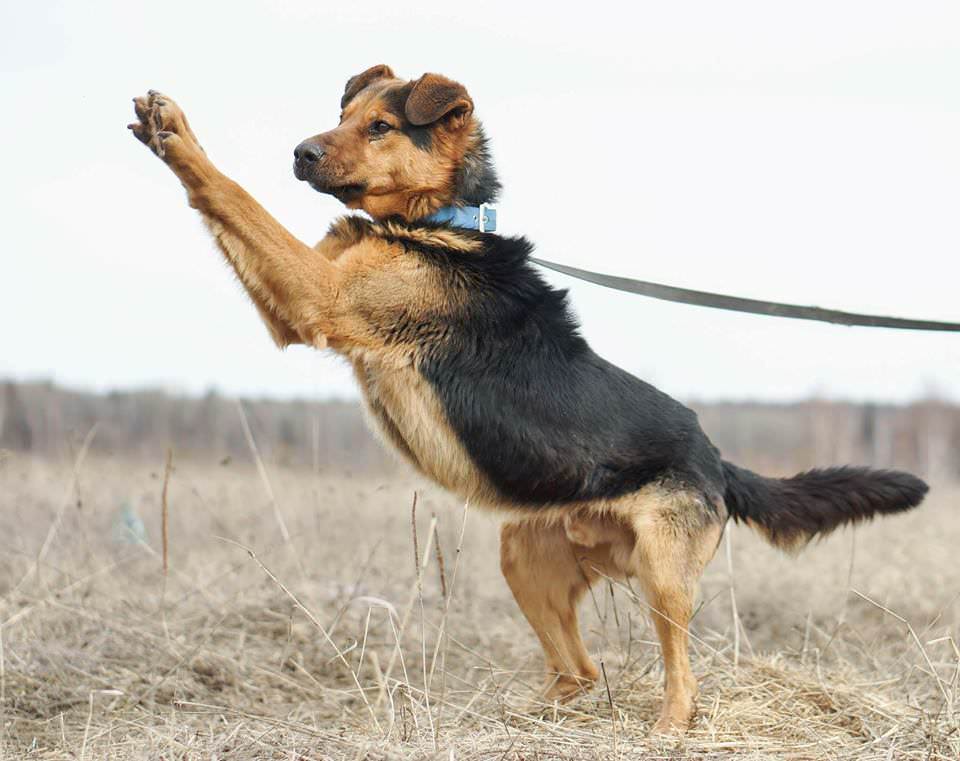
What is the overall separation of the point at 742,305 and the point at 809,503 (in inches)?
42.5

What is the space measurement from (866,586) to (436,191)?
18.6 feet

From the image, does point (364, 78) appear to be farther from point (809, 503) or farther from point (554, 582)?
point (809, 503)

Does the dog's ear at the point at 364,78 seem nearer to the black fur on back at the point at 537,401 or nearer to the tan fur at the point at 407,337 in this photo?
the tan fur at the point at 407,337

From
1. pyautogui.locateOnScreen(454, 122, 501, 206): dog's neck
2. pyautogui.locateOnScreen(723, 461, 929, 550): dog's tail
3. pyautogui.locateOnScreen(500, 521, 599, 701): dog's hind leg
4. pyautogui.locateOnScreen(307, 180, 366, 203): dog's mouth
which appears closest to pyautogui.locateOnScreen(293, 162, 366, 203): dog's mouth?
pyautogui.locateOnScreen(307, 180, 366, 203): dog's mouth

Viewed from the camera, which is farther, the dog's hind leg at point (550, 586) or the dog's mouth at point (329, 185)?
the dog's hind leg at point (550, 586)

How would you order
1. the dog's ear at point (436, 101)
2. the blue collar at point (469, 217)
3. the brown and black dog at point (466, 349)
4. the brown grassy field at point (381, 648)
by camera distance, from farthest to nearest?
the blue collar at point (469, 217) < the dog's ear at point (436, 101) < the brown and black dog at point (466, 349) < the brown grassy field at point (381, 648)

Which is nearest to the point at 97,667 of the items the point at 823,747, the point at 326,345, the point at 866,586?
the point at 326,345

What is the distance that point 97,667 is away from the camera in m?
5.21

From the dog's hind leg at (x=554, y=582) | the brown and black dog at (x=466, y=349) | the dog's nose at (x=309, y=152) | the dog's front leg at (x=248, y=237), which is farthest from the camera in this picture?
the dog's hind leg at (x=554, y=582)

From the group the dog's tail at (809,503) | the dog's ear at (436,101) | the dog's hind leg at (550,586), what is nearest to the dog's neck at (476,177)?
the dog's ear at (436,101)

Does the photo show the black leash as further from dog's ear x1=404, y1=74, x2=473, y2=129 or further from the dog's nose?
the dog's nose

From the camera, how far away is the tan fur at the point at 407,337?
4242mm

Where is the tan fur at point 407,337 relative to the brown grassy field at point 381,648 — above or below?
above

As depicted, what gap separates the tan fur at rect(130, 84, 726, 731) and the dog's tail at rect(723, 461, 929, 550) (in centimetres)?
28
